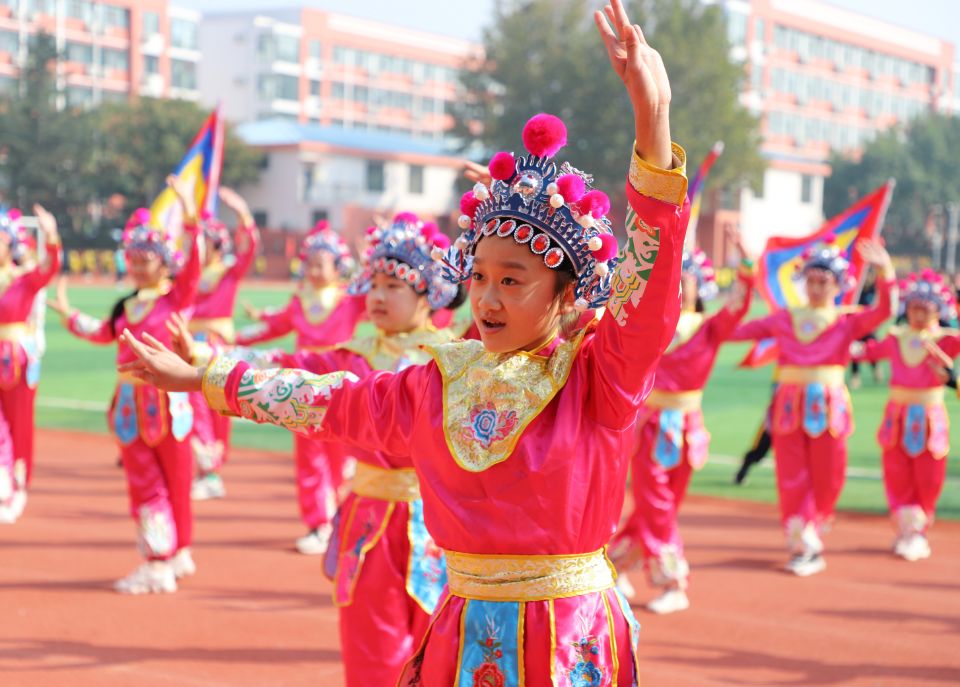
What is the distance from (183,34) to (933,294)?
211 feet

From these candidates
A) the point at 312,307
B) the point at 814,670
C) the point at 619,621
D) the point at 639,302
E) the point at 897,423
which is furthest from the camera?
the point at 312,307

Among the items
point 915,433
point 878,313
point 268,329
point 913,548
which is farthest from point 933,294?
point 268,329

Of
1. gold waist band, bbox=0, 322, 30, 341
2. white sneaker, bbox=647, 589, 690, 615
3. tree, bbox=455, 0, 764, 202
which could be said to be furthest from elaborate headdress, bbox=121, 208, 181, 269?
tree, bbox=455, 0, 764, 202

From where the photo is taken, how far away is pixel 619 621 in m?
2.89

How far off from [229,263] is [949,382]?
613 centimetres

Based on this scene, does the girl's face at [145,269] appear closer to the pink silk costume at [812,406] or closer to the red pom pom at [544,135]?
the pink silk costume at [812,406]

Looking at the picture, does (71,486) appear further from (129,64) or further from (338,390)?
(129,64)

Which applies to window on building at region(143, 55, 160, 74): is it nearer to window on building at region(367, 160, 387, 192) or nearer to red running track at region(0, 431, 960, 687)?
window on building at region(367, 160, 387, 192)

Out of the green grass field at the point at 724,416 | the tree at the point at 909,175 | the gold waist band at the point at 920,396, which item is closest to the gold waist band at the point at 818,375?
the gold waist band at the point at 920,396

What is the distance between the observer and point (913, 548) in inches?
319

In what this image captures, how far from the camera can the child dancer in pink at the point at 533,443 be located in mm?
2752

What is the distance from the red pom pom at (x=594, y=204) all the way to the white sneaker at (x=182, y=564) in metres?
4.88

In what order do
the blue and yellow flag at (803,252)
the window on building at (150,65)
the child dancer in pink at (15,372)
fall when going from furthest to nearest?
the window on building at (150,65)
the blue and yellow flag at (803,252)
the child dancer in pink at (15,372)

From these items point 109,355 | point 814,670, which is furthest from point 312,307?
→ point 109,355
